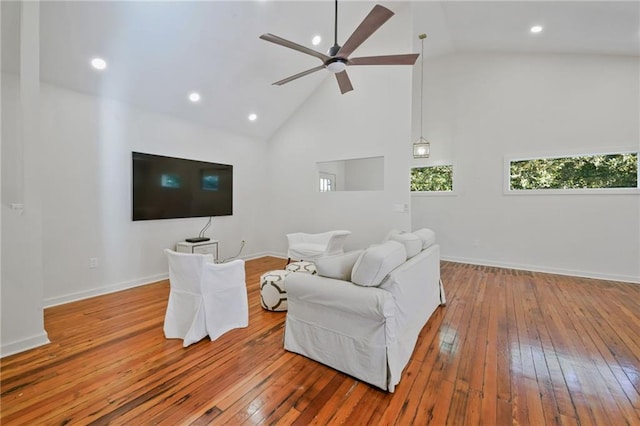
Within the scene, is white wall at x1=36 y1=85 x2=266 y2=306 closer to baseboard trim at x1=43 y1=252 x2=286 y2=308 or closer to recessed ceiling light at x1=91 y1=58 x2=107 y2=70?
baseboard trim at x1=43 y1=252 x2=286 y2=308

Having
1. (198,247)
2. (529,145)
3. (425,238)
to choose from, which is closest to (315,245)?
(198,247)

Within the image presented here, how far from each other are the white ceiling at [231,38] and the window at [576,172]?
1.57 metres

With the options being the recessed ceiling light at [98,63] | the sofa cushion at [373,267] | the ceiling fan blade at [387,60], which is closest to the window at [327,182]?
the ceiling fan blade at [387,60]

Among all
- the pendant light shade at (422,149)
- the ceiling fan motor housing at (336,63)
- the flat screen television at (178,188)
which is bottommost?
the flat screen television at (178,188)

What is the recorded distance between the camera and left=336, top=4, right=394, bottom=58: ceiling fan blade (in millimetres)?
2139

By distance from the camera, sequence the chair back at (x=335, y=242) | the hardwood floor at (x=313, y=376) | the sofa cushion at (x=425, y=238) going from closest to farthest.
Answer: the hardwood floor at (x=313, y=376) < the sofa cushion at (x=425, y=238) < the chair back at (x=335, y=242)

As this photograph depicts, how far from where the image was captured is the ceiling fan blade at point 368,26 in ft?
7.02

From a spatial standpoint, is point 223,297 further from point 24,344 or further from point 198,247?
point 198,247

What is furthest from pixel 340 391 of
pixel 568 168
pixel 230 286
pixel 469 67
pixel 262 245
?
pixel 469 67

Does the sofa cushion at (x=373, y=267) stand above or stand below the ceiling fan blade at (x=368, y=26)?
below

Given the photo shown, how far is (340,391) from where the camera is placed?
5.96 ft

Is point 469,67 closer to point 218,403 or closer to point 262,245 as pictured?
point 262,245

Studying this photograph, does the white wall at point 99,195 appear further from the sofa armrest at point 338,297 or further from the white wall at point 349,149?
the sofa armrest at point 338,297

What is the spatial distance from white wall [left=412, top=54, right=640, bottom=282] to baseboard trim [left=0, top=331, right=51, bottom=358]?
6298 mm
